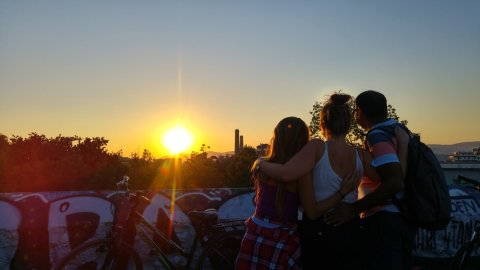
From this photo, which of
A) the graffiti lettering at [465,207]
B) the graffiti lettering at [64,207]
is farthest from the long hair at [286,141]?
the graffiti lettering at [465,207]

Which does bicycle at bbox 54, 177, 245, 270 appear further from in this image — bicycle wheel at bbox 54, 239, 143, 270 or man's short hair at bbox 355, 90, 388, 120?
man's short hair at bbox 355, 90, 388, 120

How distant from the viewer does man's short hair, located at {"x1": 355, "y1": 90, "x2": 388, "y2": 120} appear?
337 centimetres

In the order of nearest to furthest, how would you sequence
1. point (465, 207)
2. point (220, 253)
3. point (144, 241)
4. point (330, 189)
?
1. point (330, 189)
2. point (144, 241)
3. point (220, 253)
4. point (465, 207)

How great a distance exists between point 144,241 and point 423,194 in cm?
300

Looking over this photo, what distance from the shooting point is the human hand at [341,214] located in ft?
10.5

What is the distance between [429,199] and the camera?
3225 millimetres

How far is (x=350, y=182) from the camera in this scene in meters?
3.26

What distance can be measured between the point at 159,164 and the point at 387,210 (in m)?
11.5

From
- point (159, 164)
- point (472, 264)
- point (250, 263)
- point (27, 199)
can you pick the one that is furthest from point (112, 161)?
point (250, 263)

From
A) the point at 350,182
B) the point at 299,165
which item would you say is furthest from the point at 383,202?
the point at 299,165

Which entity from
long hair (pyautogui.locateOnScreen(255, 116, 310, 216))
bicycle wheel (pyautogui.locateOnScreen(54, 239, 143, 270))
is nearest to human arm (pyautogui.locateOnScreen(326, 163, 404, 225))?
long hair (pyautogui.locateOnScreen(255, 116, 310, 216))

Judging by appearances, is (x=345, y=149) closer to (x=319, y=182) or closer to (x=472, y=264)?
(x=319, y=182)

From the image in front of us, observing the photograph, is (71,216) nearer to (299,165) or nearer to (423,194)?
(299,165)

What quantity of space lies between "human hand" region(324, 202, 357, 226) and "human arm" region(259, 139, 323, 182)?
332mm
